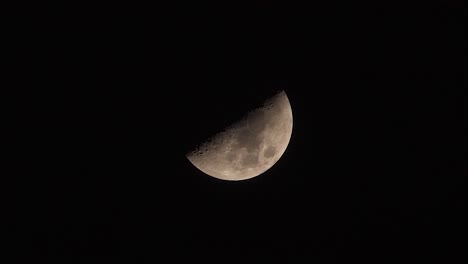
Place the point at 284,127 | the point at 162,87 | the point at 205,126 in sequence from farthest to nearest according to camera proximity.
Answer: the point at 284,127
the point at 205,126
the point at 162,87

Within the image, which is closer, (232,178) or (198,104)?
(198,104)

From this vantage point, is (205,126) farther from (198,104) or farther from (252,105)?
(252,105)

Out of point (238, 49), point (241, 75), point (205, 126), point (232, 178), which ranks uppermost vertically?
point (238, 49)

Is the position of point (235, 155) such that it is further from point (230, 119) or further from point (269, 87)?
point (269, 87)

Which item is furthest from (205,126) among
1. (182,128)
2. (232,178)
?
(232,178)

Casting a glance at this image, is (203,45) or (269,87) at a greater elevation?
(203,45)

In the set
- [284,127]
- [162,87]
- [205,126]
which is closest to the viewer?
[162,87]

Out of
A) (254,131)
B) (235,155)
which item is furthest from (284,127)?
(235,155)
